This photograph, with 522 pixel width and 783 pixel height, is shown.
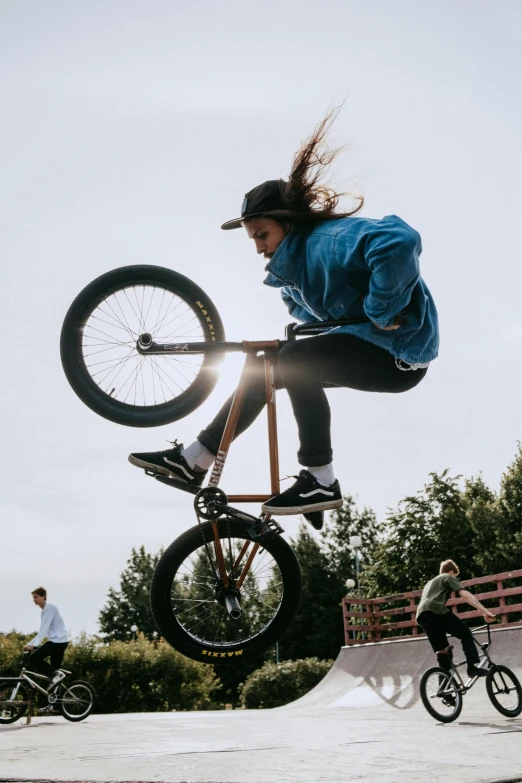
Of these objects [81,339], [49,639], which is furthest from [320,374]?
[49,639]

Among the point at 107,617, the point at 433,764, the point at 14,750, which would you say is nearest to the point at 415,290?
the point at 433,764

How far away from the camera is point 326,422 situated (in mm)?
3123

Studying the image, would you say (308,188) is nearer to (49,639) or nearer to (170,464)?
(170,464)

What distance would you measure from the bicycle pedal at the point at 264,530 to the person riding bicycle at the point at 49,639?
12327 mm

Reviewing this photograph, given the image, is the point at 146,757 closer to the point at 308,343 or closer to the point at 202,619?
the point at 202,619

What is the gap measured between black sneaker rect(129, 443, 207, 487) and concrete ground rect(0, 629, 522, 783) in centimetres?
430

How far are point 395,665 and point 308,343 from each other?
18.1m

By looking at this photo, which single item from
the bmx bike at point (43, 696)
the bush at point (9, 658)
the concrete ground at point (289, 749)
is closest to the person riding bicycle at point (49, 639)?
the bmx bike at point (43, 696)

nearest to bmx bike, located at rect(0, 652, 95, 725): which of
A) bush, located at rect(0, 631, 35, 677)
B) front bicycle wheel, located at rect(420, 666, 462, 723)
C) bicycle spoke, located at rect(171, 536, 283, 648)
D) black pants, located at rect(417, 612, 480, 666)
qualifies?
front bicycle wheel, located at rect(420, 666, 462, 723)

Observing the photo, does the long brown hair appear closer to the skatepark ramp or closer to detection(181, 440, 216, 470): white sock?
detection(181, 440, 216, 470): white sock

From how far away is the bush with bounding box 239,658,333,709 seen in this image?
33312mm

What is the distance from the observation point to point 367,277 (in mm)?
2965

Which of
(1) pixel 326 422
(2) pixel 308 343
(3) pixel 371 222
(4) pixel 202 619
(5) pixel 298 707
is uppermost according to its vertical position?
(3) pixel 371 222

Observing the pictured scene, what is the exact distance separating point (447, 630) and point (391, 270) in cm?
1094
